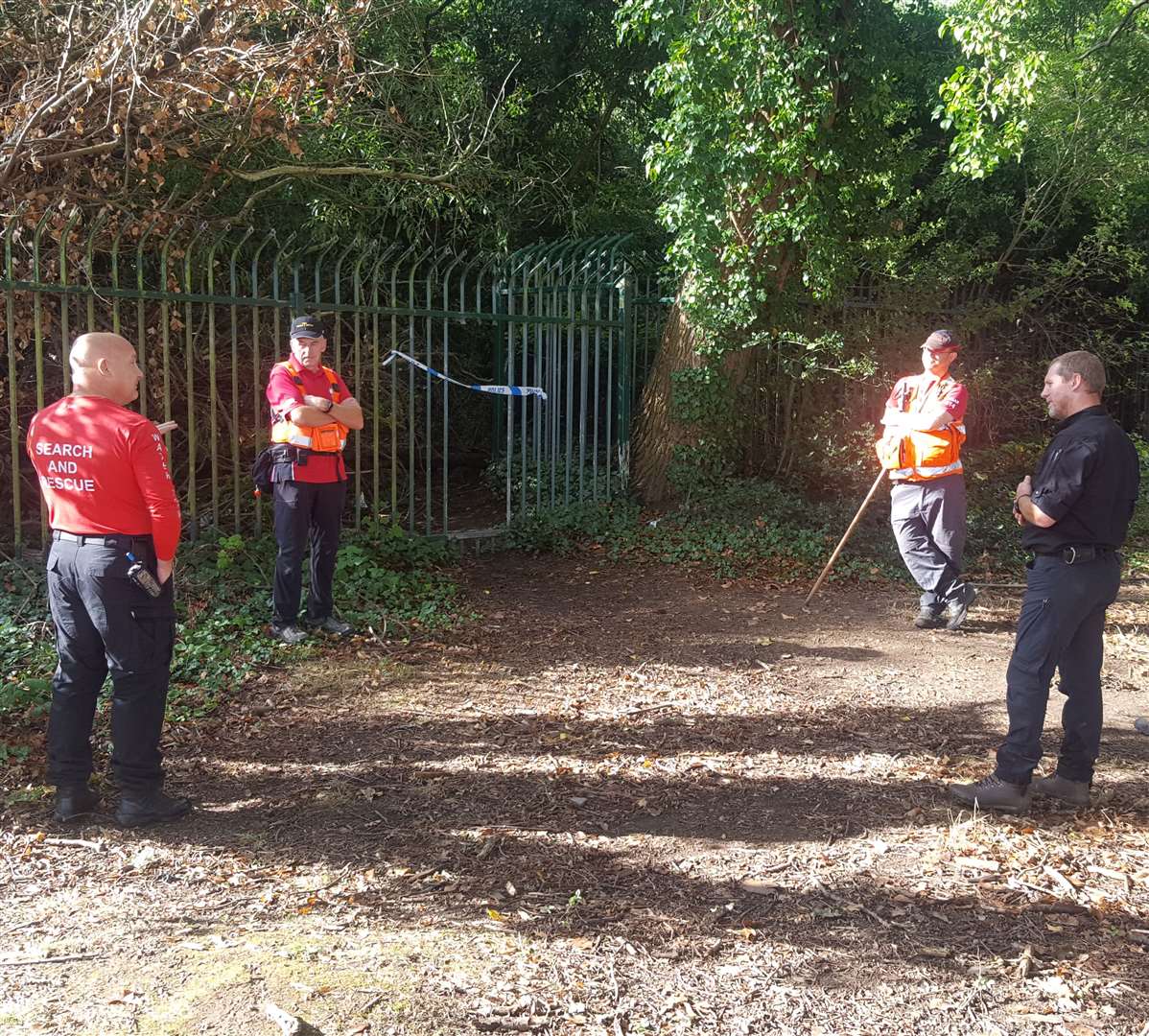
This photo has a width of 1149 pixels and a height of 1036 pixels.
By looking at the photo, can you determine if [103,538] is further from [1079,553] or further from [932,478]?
[932,478]

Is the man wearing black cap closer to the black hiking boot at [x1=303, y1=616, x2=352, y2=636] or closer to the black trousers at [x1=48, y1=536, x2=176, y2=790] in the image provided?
the black hiking boot at [x1=303, y1=616, x2=352, y2=636]

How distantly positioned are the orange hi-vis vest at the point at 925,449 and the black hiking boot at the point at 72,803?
17.0ft

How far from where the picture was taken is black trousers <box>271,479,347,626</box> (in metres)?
6.22

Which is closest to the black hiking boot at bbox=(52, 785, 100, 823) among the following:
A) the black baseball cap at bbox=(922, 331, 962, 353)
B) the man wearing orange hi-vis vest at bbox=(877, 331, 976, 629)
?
the man wearing orange hi-vis vest at bbox=(877, 331, 976, 629)

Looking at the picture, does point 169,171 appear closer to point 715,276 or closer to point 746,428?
point 715,276

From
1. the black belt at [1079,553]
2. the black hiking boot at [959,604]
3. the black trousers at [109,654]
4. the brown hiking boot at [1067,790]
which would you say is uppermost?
the black belt at [1079,553]

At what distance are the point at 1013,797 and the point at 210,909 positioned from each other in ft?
9.98

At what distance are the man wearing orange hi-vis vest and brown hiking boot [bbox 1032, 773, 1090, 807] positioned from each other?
2.75 metres

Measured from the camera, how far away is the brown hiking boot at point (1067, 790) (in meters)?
4.38

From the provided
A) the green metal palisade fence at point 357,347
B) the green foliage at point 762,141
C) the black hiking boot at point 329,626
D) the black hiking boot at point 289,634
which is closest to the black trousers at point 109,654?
the black hiking boot at point 289,634

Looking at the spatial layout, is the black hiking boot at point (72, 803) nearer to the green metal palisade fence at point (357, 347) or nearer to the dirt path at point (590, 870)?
the dirt path at point (590, 870)

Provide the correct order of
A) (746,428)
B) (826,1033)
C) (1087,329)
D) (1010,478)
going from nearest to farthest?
(826,1033)
(746,428)
(1010,478)
(1087,329)

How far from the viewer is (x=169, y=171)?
8.23 metres

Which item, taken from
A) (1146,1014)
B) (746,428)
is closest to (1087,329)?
(746,428)
